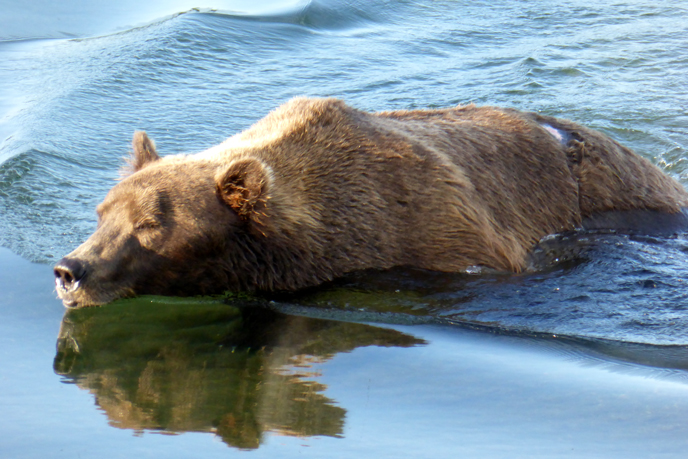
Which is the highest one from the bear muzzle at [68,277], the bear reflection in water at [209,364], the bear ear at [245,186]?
the bear ear at [245,186]

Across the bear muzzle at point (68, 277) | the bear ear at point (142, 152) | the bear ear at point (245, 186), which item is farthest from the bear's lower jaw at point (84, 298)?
the bear ear at point (142, 152)

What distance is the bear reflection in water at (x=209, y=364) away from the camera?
397cm

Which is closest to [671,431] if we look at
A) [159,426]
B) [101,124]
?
[159,426]

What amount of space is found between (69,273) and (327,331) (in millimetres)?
1780

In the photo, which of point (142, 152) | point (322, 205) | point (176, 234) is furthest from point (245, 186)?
point (142, 152)

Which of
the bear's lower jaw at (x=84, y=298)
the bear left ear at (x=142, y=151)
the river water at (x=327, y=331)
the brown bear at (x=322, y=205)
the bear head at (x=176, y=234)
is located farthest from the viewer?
the bear left ear at (x=142, y=151)

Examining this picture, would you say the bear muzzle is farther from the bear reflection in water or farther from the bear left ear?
the bear left ear

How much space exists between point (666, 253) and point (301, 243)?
11.7ft

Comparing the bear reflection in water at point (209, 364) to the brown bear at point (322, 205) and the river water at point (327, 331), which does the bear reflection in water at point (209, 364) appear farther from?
the brown bear at point (322, 205)

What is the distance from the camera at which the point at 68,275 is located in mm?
5289

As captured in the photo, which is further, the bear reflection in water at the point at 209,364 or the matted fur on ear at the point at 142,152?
the matted fur on ear at the point at 142,152

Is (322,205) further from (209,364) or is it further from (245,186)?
(209,364)

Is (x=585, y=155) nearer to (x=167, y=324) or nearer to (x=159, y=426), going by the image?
(x=167, y=324)

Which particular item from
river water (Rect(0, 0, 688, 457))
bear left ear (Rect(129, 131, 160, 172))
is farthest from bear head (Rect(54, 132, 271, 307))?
bear left ear (Rect(129, 131, 160, 172))
